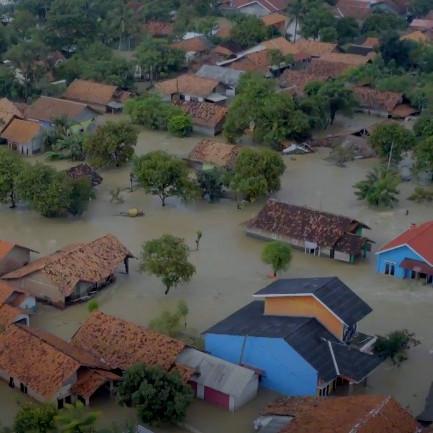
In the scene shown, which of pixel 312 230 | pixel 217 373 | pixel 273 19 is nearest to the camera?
pixel 217 373

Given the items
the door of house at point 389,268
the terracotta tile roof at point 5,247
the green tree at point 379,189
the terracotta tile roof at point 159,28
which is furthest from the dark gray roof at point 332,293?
the terracotta tile roof at point 159,28

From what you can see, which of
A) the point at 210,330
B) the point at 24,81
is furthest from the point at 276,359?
the point at 24,81

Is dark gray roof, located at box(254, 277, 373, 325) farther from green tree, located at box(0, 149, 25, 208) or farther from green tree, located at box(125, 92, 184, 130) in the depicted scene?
green tree, located at box(125, 92, 184, 130)

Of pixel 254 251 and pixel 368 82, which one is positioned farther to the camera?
pixel 368 82

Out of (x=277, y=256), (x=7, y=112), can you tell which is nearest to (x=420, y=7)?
(x=7, y=112)

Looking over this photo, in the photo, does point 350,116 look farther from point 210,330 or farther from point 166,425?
point 166,425

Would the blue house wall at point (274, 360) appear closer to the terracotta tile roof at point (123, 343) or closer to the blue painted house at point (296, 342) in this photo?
the blue painted house at point (296, 342)

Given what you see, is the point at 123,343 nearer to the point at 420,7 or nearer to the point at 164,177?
the point at 164,177
